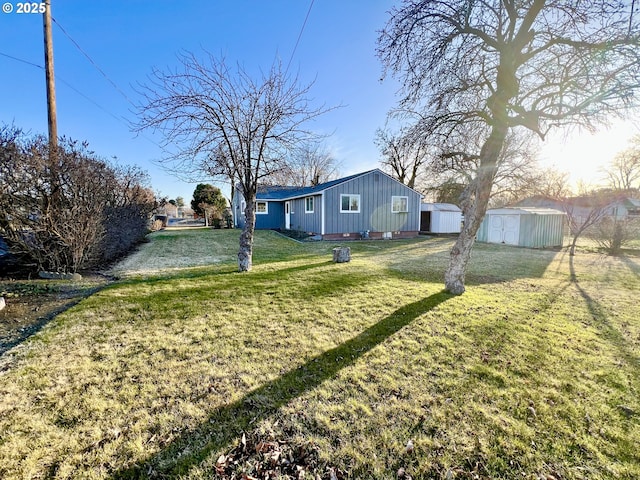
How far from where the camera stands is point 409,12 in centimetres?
472

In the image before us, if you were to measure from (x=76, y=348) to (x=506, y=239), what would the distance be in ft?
59.3

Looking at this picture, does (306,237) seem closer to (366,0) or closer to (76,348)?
(366,0)

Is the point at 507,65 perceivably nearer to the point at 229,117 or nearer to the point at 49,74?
the point at 229,117

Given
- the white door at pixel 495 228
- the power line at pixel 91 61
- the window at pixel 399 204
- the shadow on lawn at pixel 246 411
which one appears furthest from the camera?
the window at pixel 399 204

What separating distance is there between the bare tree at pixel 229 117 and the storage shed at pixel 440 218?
657 inches

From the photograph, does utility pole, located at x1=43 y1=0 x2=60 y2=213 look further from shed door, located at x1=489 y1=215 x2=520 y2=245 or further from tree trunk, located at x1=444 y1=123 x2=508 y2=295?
shed door, located at x1=489 y1=215 x2=520 y2=245

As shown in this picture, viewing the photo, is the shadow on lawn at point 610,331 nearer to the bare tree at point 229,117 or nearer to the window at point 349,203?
the bare tree at point 229,117

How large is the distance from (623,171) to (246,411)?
95.7 feet

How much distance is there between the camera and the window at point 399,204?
16.9m

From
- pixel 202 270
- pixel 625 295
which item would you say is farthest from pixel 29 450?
pixel 625 295

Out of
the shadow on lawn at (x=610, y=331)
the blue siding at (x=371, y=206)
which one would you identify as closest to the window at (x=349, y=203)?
the blue siding at (x=371, y=206)

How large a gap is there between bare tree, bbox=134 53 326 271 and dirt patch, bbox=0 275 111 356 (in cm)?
334

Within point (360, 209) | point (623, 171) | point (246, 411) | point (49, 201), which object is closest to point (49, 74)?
point (49, 201)

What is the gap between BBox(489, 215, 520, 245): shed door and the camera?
14.7 metres
